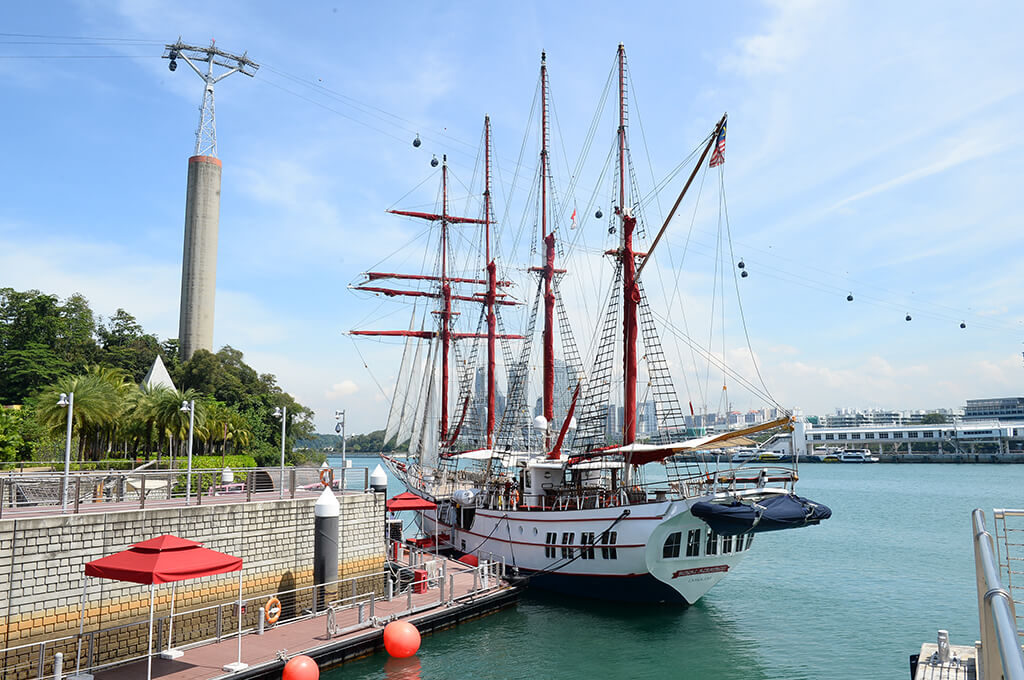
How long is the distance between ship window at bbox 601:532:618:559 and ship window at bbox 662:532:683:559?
6.19 feet

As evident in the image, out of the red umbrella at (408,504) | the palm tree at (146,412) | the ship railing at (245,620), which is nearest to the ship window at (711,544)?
the ship railing at (245,620)

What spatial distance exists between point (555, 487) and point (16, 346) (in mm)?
66246

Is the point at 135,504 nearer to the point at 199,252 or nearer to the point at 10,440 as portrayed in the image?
the point at 10,440

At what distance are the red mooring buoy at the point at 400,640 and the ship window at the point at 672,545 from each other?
10353 millimetres

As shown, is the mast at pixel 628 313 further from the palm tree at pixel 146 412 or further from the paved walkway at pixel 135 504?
the palm tree at pixel 146 412

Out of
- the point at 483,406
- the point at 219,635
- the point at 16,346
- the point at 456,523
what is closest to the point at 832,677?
the point at 219,635

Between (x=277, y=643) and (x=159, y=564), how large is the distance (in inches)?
196

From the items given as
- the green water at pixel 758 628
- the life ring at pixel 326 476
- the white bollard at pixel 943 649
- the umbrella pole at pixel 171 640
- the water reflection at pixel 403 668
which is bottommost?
the green water at pixel 758 628

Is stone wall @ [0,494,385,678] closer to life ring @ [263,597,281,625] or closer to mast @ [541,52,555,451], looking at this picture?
life ring @ [263,597,281,625]

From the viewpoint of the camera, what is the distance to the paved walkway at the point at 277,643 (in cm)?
1628

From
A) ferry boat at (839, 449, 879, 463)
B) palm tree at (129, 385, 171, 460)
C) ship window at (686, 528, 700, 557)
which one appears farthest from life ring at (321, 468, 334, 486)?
ferry boat at (839, 449, 879, 463)

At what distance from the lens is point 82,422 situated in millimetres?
37188

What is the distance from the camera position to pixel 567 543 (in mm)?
28719

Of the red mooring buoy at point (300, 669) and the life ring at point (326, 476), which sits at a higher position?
the life ring at point (326, 476)
